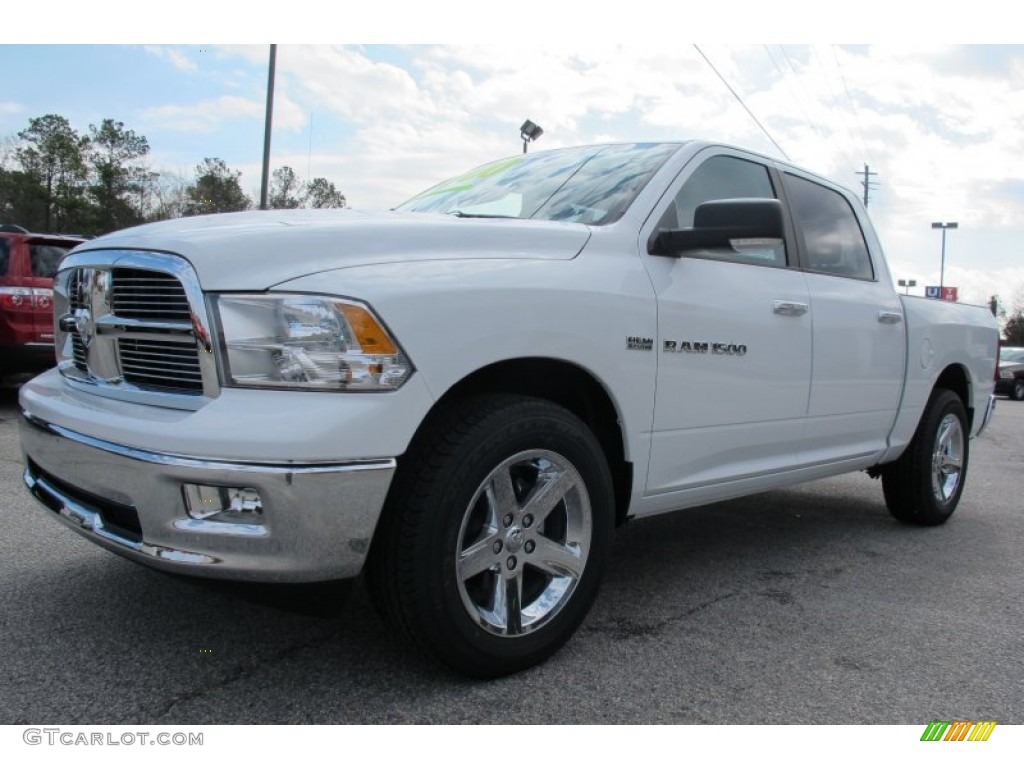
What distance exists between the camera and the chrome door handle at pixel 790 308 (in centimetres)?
354

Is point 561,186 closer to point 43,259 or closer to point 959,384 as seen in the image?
point 959,384

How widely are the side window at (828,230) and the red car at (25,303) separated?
660cm

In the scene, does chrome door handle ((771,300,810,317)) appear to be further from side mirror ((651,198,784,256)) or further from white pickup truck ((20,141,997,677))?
side mirror ((651,198,784,256))

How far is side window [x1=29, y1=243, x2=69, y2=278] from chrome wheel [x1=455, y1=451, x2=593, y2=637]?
6.96m

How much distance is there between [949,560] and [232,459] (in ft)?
12.1

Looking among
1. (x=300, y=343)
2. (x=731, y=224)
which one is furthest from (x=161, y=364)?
(x=731, y=224)

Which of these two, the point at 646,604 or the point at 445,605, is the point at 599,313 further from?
the point at 646,604

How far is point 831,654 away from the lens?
2.90 m

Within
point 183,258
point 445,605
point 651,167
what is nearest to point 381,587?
point 445,605

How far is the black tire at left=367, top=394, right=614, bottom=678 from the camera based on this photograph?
2.29 m

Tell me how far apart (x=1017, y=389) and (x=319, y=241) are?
24.7m
